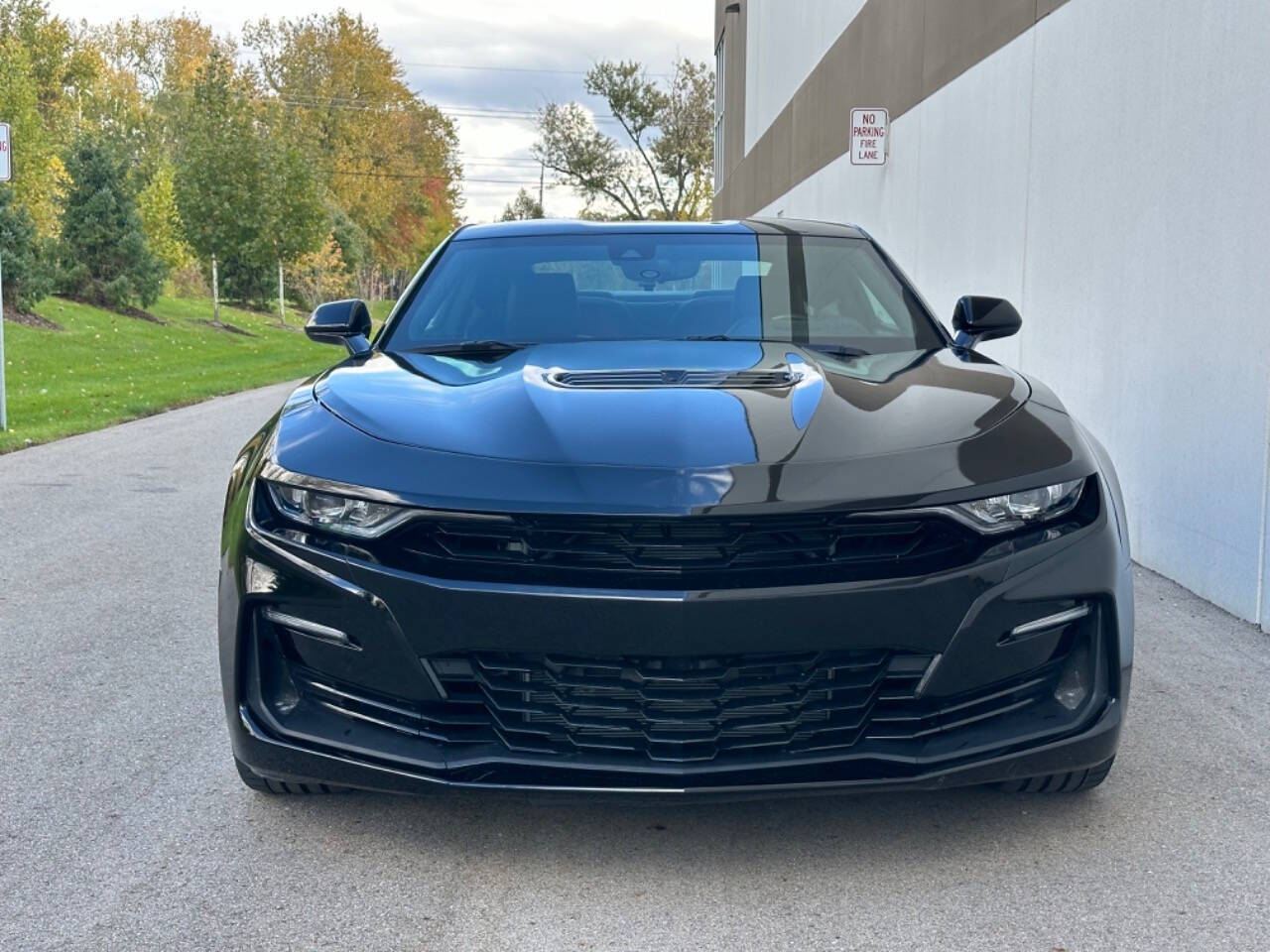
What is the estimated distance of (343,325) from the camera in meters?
4.34

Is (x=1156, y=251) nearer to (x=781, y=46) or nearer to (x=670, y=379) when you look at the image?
(x=670, y=379)

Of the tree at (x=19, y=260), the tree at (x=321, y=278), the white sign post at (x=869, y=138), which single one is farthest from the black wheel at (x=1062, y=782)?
the tree at (x=321, y=278)

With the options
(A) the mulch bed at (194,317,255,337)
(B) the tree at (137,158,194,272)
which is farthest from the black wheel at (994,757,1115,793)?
(B) the tree at (137,158,194,272)

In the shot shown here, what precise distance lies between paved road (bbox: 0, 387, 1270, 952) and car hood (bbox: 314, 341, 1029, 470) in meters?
0.79

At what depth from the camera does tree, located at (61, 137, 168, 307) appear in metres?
27.7

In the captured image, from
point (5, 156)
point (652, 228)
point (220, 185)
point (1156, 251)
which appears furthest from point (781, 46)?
point (652, 228)

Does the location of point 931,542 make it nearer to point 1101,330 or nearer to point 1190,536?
point 1190,536

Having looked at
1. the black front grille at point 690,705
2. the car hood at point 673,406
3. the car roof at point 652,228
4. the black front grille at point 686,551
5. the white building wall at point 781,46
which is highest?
the white building wall at point 781,46

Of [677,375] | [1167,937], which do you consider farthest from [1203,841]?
[677,375]

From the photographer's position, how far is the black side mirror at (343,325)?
433 cm

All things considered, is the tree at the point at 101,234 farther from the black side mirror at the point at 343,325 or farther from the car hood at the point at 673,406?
the car hood at the point at 673,406

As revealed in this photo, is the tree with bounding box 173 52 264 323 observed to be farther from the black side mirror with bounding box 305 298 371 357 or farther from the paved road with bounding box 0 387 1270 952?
the paved road with bounding box 0 387 1270 952

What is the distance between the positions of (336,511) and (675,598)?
2.42ft

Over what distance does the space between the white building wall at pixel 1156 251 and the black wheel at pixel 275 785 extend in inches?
139
